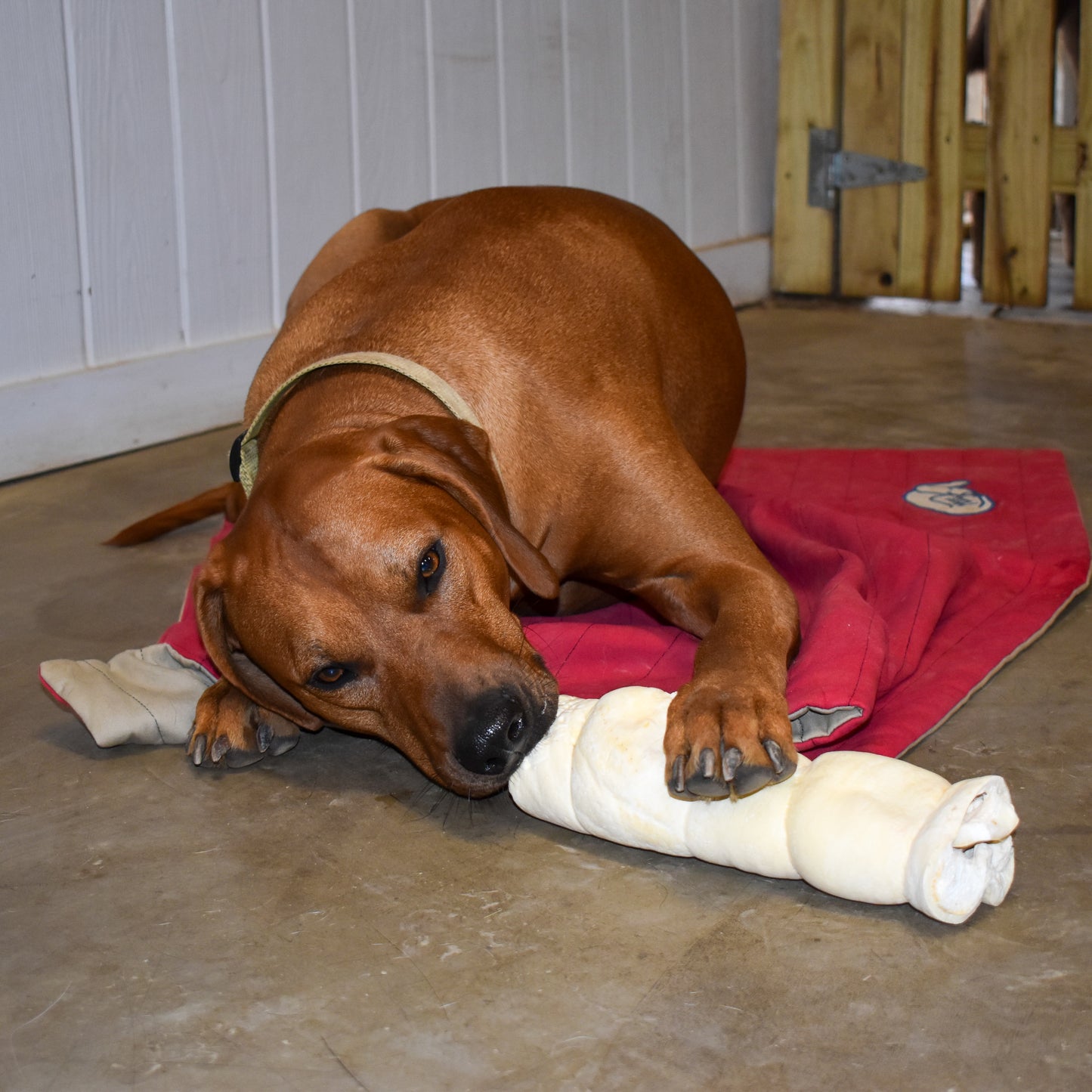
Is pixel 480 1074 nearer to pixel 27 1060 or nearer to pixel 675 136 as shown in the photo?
pixel 27 1060

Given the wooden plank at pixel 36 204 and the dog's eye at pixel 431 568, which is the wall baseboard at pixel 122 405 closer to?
the wooden plank at pixel 36 204

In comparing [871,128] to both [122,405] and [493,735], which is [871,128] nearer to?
[122,405]

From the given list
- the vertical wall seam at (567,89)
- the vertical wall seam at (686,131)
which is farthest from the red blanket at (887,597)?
the vertical wall seam at (686,131)

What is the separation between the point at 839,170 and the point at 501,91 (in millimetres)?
1800

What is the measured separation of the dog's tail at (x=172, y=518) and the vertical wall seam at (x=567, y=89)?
2.94m

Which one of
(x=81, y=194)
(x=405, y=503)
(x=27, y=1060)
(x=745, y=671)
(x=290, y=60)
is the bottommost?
(x=27, y=1060)

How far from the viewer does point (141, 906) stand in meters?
2.12

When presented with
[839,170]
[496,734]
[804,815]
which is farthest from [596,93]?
[804,815]

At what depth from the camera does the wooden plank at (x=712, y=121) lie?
671 centimetres

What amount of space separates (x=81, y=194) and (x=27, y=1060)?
3.39 m

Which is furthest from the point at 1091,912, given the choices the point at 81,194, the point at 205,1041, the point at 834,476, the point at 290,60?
the point at 290,60

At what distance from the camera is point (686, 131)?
6754 millimetres

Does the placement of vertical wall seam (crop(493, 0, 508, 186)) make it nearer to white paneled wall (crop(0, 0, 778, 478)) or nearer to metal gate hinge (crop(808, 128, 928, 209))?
white paneled wall (crop(0, 0, 778, 478))

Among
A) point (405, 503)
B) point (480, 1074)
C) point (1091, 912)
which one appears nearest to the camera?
point (480, 1074)
